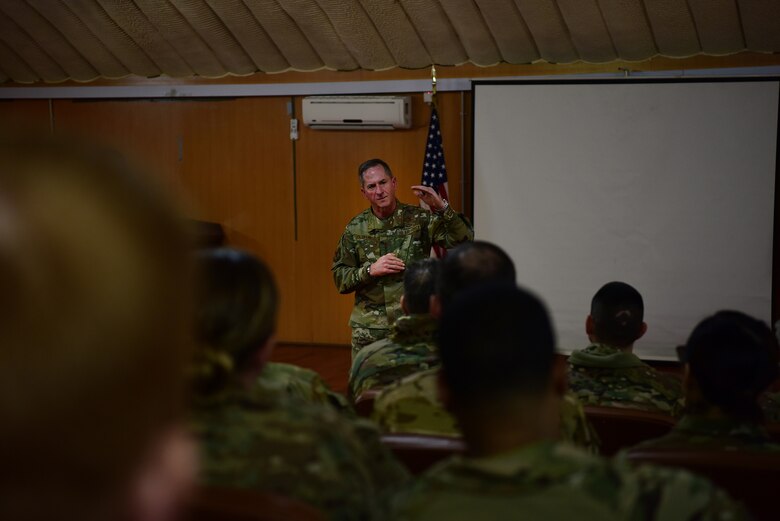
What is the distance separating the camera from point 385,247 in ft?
16.3

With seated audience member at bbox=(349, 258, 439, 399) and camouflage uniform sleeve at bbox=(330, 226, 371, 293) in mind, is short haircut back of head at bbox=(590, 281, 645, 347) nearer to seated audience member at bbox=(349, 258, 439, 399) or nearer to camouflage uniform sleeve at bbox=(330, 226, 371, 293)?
seated audience member at bbox=(349, 258, 439, 399)

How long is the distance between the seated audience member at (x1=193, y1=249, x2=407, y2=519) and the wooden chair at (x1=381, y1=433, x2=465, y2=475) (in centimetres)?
33

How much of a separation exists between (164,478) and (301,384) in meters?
1.78

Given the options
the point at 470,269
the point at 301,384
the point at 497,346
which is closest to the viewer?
the point at 497,346

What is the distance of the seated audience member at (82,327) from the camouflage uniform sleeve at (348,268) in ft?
14.2

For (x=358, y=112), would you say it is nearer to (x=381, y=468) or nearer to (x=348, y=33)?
(x=348, y=33)

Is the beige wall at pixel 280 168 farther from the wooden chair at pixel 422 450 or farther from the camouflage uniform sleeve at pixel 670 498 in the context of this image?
the camouflage uniform sleeve at pixel 670 498

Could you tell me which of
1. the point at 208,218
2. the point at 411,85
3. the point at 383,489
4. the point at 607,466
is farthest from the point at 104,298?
the point at 208,218

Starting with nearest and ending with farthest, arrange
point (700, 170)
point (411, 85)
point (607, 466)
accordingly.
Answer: point (607, 466) → point (700, 170) → point (411, 85)

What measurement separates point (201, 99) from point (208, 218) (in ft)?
3.60

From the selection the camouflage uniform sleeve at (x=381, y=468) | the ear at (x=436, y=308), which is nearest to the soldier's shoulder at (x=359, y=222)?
the ear at (x=436, y=308)

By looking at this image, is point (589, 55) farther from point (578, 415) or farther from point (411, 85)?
point (578, 415)

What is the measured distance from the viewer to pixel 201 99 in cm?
796

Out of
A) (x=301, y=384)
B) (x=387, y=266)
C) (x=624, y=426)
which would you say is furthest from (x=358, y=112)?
(x=301, y=384)
